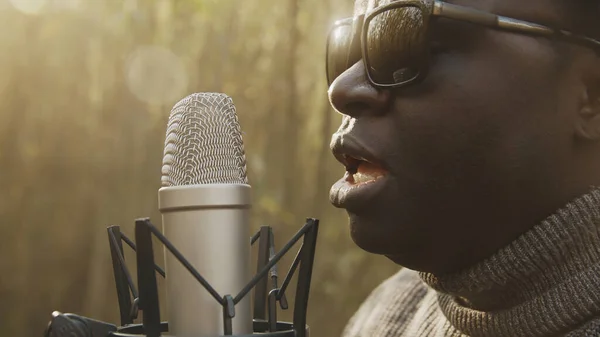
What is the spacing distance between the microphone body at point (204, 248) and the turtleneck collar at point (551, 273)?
0.37 meters

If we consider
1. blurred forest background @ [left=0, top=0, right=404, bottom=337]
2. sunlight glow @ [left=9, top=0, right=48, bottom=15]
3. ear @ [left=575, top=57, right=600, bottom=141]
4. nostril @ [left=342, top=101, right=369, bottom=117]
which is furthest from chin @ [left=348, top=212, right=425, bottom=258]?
sunlight glow @ [left=9, top=0, right=48, bottom=15]

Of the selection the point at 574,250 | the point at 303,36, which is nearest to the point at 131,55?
the point at 303,36

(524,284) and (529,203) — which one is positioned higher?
(529,203)

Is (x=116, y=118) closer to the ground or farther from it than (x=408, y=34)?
closer to the ground

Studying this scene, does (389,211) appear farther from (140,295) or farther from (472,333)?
(140,295)

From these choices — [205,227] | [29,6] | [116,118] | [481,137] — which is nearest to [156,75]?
[116,118]

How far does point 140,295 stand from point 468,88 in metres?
0.44

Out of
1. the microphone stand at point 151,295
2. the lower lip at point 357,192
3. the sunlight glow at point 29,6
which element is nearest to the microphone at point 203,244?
the microphone stand at point 151,295

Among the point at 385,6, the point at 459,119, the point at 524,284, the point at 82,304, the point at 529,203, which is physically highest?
the point at 385,6

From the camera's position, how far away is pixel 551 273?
2.97 feet

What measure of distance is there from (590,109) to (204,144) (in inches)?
18.9

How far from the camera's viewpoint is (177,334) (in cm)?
68

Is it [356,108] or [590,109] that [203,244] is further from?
[590,109]

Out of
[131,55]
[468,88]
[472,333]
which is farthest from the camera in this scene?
[131,55]
